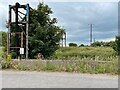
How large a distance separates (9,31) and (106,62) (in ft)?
23.0

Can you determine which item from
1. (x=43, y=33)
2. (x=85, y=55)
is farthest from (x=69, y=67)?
(x=85, y=55)

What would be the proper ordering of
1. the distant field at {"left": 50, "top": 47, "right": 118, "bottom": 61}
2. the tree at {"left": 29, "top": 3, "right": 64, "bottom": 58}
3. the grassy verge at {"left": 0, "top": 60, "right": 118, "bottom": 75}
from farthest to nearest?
the tree at {"left": 29, "top": 3, "right": 64, "bottom": 58} < the distant field at {"left": 50, "top": 47, "right": 118, "bottom": 61} < the grassy verge at {"left": 0, "top": 60, "right": 118, "bottom": 75}

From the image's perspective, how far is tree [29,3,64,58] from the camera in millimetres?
16406

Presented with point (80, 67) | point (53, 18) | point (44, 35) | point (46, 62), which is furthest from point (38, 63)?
point (53, 18)

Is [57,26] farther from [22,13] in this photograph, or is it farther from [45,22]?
[22,13]

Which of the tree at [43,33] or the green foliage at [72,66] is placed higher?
the tree at [43,33]

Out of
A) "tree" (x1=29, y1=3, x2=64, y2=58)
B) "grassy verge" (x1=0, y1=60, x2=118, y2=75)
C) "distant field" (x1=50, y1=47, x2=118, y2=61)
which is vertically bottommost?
"grassy verge" (x1=0, y1=60, x2=118, y2=75)

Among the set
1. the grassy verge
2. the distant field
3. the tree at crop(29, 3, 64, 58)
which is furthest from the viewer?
the tree at crop(29, 3, 64, 58)

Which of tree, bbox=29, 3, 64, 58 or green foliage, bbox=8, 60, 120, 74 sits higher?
tree, bbox=29, 3, 64, 58

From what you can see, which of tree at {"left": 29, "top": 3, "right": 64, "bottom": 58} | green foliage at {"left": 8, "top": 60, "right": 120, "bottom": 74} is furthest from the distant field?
green foliage at {"left": 8, "top": 60, "right": 120, "bottom": 74}

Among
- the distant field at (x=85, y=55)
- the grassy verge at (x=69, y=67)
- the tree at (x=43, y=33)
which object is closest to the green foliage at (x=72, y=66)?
the grassy verge at (x=69, y=67)

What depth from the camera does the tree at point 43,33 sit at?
16406 millimetres

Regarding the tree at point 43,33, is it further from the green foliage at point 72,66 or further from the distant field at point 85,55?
the green foliage at point 72,66

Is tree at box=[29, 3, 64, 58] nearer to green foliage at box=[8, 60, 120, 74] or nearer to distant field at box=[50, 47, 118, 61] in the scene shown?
distant field at box=[50, 47, 118, 61]
